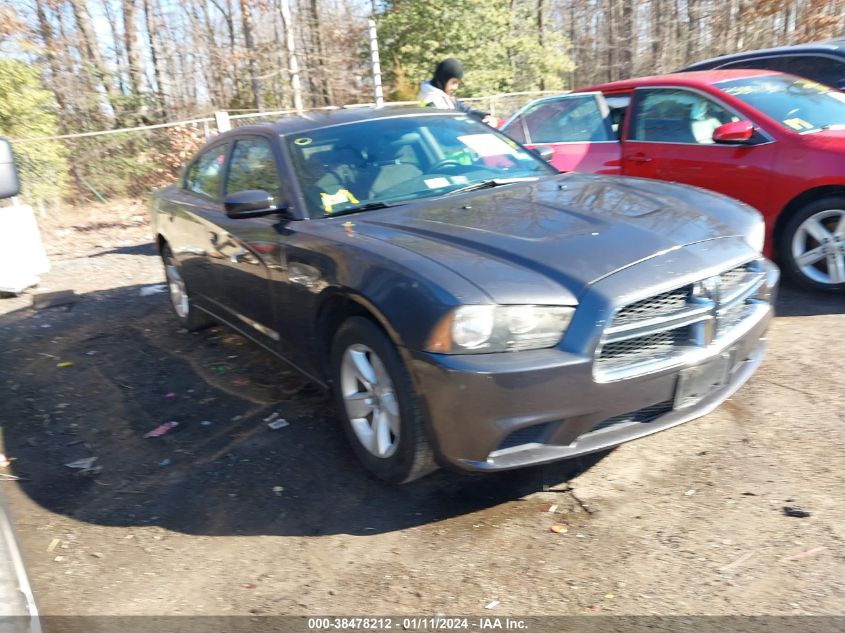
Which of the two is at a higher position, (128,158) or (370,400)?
(128,158)

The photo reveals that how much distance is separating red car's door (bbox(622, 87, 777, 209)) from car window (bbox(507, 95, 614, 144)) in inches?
14.4

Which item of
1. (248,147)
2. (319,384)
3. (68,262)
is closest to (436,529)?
(319,384)

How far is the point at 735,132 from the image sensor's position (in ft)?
17.9

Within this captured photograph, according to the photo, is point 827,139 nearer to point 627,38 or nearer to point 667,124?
point 667,124

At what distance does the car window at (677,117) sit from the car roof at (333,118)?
7.22 ft

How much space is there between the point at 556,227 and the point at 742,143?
9.47ft

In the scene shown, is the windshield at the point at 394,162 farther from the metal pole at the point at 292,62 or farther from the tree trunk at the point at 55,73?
the metal pole at the point at 292,62

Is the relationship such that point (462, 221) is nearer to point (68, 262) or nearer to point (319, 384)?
point (319, 384)

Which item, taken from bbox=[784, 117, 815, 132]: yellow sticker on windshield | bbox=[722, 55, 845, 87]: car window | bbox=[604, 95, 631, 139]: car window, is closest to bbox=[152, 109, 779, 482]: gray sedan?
bbox=[784, 117, 815, 132]: yellow sticker on windshield

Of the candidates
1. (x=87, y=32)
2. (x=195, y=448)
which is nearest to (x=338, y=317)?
(x=195, y=448)

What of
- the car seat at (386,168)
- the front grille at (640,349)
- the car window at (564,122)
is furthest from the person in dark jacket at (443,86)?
the front grille at (640,349)

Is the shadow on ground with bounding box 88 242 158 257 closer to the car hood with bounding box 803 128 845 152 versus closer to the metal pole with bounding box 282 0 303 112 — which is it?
the car hood with bounding box 803 128 845 152

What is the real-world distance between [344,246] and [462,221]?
21.8 inches

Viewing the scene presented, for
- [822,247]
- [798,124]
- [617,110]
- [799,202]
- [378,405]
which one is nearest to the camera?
[378,405]
